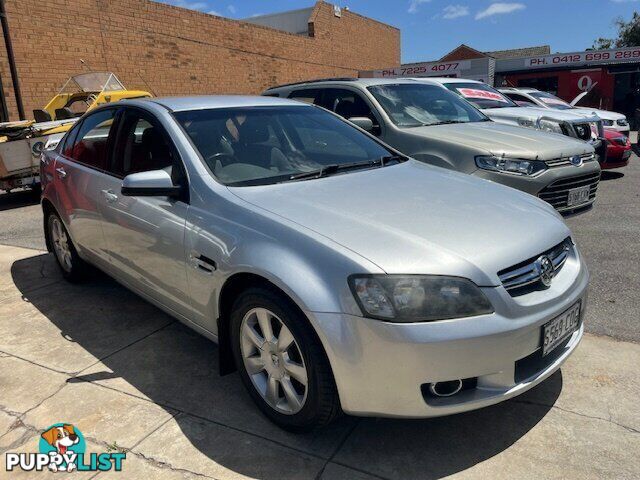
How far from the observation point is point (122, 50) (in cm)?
1530

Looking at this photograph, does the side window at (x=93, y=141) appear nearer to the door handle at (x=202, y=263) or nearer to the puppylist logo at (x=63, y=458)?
the door handle at (x=202, y=263)

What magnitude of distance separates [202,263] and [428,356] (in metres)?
1.28

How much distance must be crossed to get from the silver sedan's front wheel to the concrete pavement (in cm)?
19

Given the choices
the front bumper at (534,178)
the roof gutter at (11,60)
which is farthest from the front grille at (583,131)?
the roof gutter at (11,60)

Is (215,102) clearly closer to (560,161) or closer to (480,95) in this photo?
(560,161)

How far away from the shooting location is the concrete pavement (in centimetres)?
239

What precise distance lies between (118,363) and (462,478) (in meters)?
2.21

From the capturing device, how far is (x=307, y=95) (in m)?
6.52

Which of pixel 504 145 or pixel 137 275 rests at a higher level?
pixel 504 145

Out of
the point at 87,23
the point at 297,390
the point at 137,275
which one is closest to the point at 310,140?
the point at 137,275

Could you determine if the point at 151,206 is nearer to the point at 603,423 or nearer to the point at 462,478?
the point at 462,478

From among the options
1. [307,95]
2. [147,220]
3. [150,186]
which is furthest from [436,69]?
[150,186]

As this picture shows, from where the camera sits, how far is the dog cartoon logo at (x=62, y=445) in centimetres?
251

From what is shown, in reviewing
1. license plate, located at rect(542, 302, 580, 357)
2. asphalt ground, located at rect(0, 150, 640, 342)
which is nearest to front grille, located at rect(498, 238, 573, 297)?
license plate, located at rect(542, 302, 580, 357)
